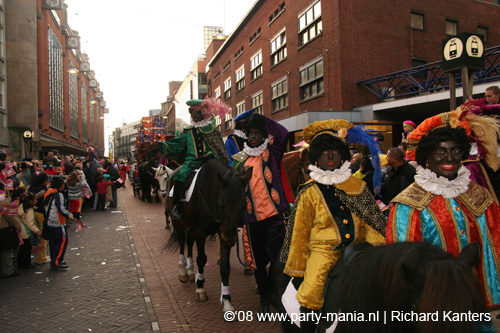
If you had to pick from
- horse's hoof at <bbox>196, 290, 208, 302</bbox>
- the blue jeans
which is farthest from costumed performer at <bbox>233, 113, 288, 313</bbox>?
the blue jeans

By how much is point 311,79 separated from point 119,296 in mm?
15897

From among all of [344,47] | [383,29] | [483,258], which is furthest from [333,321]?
[383,29]

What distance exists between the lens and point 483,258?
2238 millimetres

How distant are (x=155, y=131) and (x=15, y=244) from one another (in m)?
20.6

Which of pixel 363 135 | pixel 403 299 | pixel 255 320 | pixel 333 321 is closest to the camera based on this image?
pixel 403 299

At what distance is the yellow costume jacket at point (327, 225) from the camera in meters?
2.47

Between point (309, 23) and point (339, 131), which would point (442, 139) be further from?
point (309, 23)

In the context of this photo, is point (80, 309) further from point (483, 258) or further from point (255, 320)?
point (483, 258)

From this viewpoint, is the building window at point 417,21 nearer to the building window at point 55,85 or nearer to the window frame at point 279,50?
the window frame at point 279,50

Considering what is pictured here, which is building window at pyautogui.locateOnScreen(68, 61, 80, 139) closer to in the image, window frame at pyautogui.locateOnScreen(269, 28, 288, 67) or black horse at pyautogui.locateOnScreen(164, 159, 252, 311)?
window frame at pyautogui.locateOnScreen(269, 28, 288, 67)

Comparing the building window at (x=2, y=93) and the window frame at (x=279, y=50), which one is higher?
the window frame at (x=279, y=50)

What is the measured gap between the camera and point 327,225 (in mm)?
2543

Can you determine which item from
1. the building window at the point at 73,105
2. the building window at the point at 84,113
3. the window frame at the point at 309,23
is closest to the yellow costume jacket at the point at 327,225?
the window frame at the point at 309,23

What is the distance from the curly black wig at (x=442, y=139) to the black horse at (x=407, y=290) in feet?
3.12
